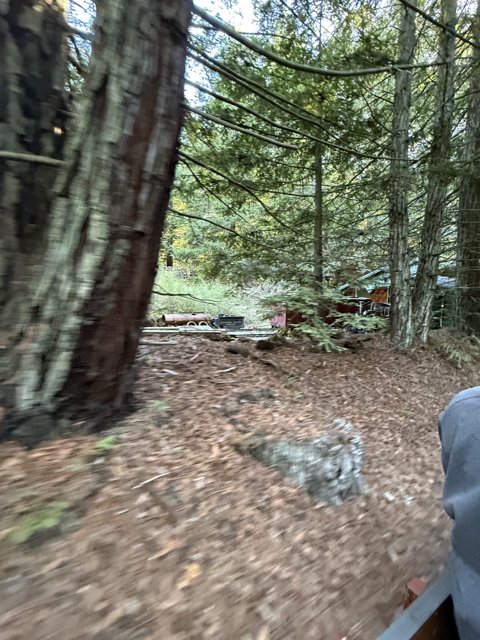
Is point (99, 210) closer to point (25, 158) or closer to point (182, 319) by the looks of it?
Result: point (25, 158)

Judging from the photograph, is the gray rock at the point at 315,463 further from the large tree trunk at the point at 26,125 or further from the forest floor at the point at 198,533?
the large tree trunk at the point at 26,125

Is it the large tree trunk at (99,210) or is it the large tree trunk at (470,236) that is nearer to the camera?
the large tree trunk at (99,210)

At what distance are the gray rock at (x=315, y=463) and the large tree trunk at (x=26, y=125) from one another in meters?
2.01

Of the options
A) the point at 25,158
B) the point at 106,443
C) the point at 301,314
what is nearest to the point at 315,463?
the point at 106,443

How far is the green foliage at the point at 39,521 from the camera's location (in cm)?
187

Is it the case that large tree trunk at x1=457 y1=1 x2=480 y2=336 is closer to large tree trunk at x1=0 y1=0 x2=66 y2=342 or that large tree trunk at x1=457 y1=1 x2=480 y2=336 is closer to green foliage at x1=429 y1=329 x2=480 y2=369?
green foliage at x1=429 y1=329 x2=480 y2=369

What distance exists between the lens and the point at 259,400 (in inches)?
156

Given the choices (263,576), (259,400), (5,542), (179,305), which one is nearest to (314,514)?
(263,576)

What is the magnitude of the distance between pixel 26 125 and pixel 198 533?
9.38 ft

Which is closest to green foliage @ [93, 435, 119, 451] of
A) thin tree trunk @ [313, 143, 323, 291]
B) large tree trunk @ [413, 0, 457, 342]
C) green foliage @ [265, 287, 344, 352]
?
green foliage @ [265, 287, 344, 352]

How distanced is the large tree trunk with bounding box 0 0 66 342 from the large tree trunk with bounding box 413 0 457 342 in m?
4.67

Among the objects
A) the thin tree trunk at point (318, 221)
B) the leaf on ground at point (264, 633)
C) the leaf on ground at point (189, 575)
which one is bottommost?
the leaf on ground at point (264, 633)

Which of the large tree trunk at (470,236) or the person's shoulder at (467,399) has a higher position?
the large tree trunk at (470,236)

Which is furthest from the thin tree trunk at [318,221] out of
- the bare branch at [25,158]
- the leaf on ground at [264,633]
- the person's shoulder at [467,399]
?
the person's shoulder at [467,399]
